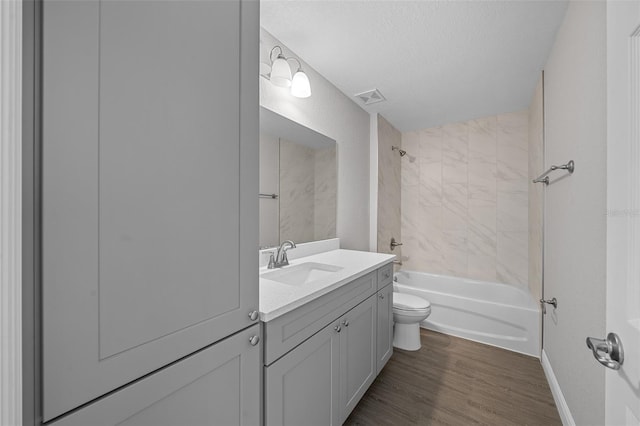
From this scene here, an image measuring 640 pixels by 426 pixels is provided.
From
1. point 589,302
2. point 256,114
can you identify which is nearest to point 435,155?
point 589,302

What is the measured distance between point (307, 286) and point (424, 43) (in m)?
1.69

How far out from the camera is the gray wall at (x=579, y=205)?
3.52 feet

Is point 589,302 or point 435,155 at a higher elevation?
point 435,155

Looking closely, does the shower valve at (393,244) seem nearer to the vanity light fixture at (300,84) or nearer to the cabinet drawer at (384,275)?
the cabinet drawer at (384,275)

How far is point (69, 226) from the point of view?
498 mm

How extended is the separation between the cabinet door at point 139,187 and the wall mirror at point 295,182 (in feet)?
2.74

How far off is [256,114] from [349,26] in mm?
1099

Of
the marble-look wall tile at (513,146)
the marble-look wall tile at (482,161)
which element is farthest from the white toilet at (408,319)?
the marble-look wall tile at (513,146)

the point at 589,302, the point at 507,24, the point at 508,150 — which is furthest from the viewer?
the point at 508,150

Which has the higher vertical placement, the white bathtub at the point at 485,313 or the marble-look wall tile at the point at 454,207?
the marble-look wall tile at the point at 454,207

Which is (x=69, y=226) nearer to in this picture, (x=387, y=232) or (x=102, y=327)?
(x=102, y=327)

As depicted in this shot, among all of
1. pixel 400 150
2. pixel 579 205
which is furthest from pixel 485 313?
pixel 400 150

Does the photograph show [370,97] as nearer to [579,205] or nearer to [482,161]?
[482,161]
